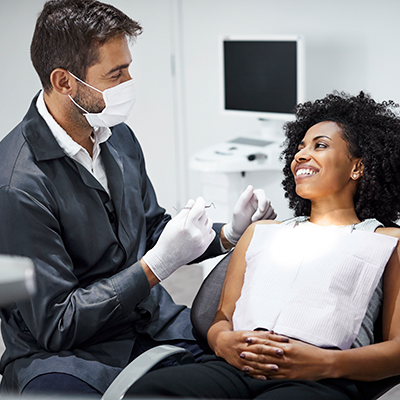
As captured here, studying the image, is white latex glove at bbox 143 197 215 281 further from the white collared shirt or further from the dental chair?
the white collared shirt

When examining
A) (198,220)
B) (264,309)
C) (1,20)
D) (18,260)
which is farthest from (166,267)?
(1,20)

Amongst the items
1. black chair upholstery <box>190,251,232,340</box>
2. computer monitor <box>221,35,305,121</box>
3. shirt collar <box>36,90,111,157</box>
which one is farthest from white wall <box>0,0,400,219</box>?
shirt collar <box>36,90,111,157</box>

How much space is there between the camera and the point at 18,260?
0.51 m

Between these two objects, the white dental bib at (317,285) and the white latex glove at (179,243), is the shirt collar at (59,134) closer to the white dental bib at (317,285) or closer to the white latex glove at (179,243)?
the white latex glove at (179,243)

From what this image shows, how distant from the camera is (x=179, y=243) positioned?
1511 mm

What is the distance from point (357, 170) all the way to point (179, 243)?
55 centimetres

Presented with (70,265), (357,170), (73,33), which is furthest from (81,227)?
(357,170)

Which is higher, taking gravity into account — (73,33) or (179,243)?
Answer: (73,33)

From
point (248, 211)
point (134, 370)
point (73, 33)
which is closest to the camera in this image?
point (134, 370)

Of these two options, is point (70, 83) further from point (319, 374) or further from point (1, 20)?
point (1, 20)

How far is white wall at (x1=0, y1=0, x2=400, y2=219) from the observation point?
3.09 metres

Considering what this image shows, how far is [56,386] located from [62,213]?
0.43 m

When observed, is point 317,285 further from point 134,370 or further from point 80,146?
point 80,146

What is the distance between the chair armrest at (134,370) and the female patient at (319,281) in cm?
2
